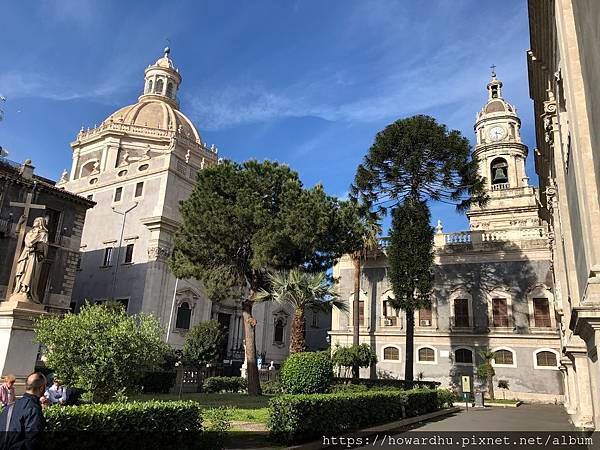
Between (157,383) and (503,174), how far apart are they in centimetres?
3363

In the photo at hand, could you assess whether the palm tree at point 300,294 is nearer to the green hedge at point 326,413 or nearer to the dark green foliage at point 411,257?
the green hedge at point 326,413

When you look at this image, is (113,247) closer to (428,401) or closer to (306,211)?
(306,211)

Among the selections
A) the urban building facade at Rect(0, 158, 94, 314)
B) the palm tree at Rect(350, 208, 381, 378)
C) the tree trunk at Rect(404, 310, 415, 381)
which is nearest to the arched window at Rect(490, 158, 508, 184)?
the palm tree at Rect(350, 208, 381, 378)

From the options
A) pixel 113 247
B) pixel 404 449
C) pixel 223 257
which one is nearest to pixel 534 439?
pixel 404 449

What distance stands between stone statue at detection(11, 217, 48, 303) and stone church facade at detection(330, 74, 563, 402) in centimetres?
2440

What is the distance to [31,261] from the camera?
35.3 ft

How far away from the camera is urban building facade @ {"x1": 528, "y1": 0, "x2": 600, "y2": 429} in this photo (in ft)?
21.1

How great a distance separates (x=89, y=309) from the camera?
10.2 m

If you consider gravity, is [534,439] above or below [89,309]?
below

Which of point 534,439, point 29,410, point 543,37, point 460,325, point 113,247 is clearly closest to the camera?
point 29,410

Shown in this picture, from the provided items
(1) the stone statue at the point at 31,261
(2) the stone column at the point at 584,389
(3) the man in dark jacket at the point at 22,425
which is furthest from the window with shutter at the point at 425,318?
(3) the man in dark jacket at the point at 22,425

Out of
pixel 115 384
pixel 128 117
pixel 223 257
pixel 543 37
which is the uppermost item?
pixel 128 117

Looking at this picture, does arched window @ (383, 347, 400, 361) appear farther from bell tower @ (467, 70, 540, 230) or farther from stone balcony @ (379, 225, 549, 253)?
bell tower @ (467, 70, 540, 230)

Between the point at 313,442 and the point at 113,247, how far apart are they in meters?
29.0
